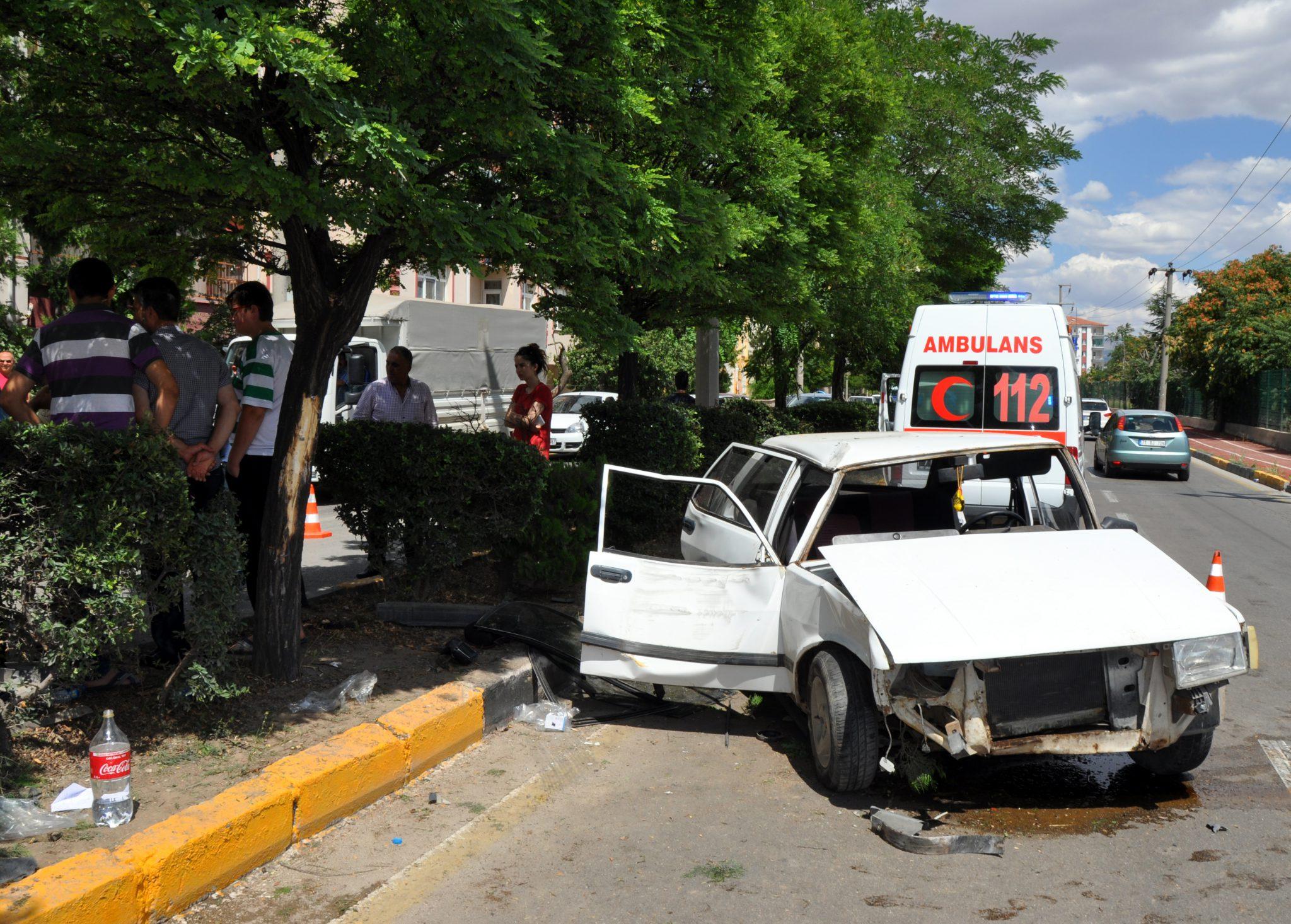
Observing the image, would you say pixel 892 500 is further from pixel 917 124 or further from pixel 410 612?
pixel 917 124

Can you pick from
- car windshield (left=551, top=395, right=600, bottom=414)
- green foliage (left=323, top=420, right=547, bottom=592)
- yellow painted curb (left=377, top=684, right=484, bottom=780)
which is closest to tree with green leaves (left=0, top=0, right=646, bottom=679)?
yellow painted curb (left=377, top=684, right=484, bottom=780)

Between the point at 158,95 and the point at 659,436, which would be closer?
the point at 158,95

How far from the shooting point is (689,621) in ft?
17.8

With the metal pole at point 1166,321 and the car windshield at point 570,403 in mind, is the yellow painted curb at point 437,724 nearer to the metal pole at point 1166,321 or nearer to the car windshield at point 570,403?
the car windshield at point 570,403

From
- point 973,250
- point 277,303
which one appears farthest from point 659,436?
point 973,250

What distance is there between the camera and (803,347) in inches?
942

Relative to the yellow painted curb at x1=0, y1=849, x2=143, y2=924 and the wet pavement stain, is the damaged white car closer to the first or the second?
the wet pavement stain

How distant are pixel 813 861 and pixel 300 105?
3598 mm

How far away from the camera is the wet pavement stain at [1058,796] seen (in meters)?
4.41

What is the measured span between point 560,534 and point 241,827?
4.04m

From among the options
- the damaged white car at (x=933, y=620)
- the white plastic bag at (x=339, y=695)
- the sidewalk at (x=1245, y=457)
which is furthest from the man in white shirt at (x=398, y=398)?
the sidewalk at (x=1245, y=457)

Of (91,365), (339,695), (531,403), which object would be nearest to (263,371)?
(91,365)

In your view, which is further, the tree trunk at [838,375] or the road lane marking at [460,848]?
the tree trunk at [838,375]

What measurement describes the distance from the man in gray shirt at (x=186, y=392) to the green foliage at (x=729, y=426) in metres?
6.79
